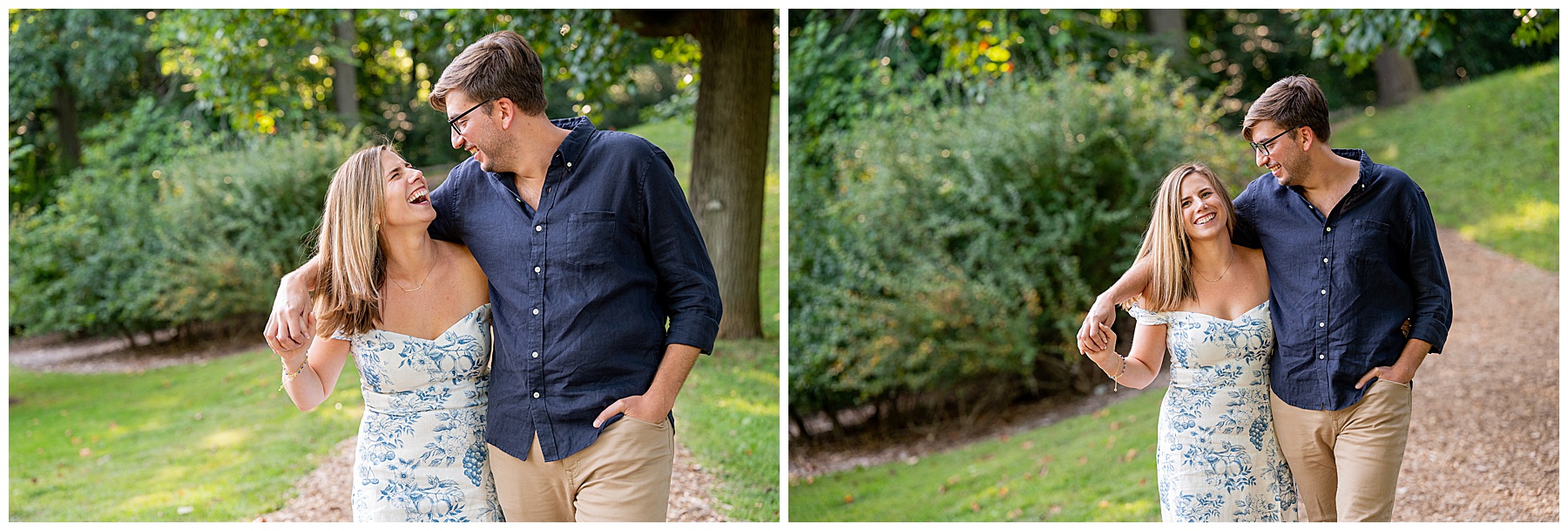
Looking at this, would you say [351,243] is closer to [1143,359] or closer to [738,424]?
[1143,359]

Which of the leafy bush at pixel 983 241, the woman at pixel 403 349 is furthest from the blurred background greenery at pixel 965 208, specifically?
the woman at pixel 403 349

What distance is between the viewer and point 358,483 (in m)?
2.24

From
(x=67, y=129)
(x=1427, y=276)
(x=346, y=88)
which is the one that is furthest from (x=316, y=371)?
(x=67, y=129)

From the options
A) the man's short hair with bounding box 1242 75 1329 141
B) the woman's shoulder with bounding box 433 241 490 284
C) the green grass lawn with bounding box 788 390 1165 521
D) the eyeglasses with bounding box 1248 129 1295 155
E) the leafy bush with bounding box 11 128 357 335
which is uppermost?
the man's short hair with bounding box 1242 75 1329 141

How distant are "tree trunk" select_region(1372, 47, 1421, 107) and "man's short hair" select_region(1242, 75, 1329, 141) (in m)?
11.2

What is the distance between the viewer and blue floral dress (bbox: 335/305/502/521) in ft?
7.10

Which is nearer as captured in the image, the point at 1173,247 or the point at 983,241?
the point at 1173,247

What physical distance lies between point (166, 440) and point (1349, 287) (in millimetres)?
7330

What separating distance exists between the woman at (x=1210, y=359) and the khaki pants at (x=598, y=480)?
1.08 meters

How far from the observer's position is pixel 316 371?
2.23m

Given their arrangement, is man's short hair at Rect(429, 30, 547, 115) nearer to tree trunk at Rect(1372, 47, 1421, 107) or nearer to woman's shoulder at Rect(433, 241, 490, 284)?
woman's shoulder at Rect(433, 241, 490, 284)

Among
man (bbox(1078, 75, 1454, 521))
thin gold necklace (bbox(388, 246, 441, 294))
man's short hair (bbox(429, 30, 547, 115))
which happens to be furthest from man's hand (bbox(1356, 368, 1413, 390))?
thin gold necklace (bbox(388, 246, 441, 294))

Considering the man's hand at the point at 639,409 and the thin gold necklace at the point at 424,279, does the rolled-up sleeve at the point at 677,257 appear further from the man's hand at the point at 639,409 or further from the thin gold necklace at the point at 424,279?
the thin gold necklace at the point at 424,279

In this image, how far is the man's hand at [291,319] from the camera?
200cm
